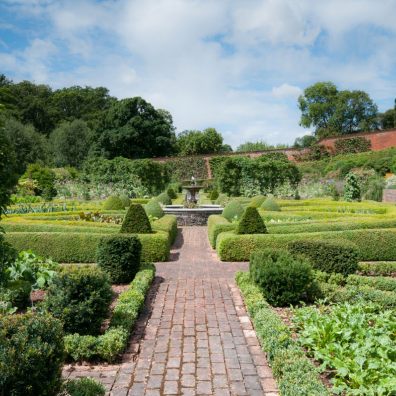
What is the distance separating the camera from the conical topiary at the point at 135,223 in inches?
414

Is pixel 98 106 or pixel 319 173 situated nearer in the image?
pixel 319 173

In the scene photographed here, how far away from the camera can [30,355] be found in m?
2.99

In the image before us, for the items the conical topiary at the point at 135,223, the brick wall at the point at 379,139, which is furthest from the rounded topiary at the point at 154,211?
the brick wall at the point at 379,139

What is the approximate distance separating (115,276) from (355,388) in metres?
→ 5.03

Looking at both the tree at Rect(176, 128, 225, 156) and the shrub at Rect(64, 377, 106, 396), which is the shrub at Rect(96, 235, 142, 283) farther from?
the tree at Rect(176, 128, 225, 156)

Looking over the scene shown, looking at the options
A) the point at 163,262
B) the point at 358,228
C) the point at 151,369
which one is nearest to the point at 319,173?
the point at 358,228

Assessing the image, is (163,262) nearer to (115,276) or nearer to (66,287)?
(115,276)

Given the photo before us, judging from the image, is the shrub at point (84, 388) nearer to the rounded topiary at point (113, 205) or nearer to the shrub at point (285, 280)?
the shrub at point (285, 280)

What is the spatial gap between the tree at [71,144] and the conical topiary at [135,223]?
34697 mm

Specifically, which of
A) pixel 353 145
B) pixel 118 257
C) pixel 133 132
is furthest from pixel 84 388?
pixel 353 145

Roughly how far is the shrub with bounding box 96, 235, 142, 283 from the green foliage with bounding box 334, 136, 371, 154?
37.7 metres

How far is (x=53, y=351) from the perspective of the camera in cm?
321

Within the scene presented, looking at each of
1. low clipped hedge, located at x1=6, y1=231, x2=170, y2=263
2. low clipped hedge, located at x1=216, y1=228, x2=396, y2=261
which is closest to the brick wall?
low clipped hedge, located at x1=216, y1=228, x2=396, y2=261

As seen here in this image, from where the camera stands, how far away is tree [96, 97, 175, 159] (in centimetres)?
3997
